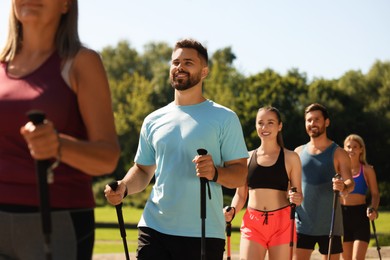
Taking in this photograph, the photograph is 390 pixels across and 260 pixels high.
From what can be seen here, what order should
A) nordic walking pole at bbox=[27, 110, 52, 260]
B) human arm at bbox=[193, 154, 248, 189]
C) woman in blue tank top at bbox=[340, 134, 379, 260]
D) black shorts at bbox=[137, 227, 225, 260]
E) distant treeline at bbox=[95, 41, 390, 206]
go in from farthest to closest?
distant treeline at bbox=[95, 41, 390, 206]
woman in blue tank top at bbox=[340, 134, 379, 260]
black shorts at bbox=[137, 227, 225, 260]
human arm at bbox=[193, 154, 248, 189]
nordic walking pole at bbox=[27, 110, 52, 260]

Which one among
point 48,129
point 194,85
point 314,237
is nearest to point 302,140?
point 314,237

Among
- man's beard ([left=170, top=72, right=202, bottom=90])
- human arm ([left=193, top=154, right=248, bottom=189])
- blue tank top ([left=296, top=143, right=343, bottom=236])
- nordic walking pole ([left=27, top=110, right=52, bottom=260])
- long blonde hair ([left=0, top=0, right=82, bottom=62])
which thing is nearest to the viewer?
nordic walking pole ([left=27, top=110, right=52, bottom=260])

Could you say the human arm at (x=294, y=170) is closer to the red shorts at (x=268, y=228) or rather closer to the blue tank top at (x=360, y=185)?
the red shorts at (x=268, y=228)

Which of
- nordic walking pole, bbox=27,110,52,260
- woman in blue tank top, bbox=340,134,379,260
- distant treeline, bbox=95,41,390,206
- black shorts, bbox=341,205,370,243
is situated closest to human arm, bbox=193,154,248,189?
nordic walking pole, bbox=27,110,52,260

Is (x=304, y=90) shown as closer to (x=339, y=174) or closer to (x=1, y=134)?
(x=339, y=174)

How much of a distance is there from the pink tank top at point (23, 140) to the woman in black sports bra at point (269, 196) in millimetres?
5441

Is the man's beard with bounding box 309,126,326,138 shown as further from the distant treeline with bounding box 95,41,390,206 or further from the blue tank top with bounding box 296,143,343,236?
the distant treeline with bounding box 95,41,390,206

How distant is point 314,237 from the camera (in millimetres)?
10812

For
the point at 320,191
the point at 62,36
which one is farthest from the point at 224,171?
the point at 320,191

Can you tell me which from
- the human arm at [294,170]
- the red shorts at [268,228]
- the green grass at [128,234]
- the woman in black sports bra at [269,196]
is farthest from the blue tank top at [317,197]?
the green grass at [128,234]

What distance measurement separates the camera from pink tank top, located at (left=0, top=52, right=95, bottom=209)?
3490mm

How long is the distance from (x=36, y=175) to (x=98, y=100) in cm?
39

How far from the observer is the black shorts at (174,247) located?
6.32 m

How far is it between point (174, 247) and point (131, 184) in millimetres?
616
